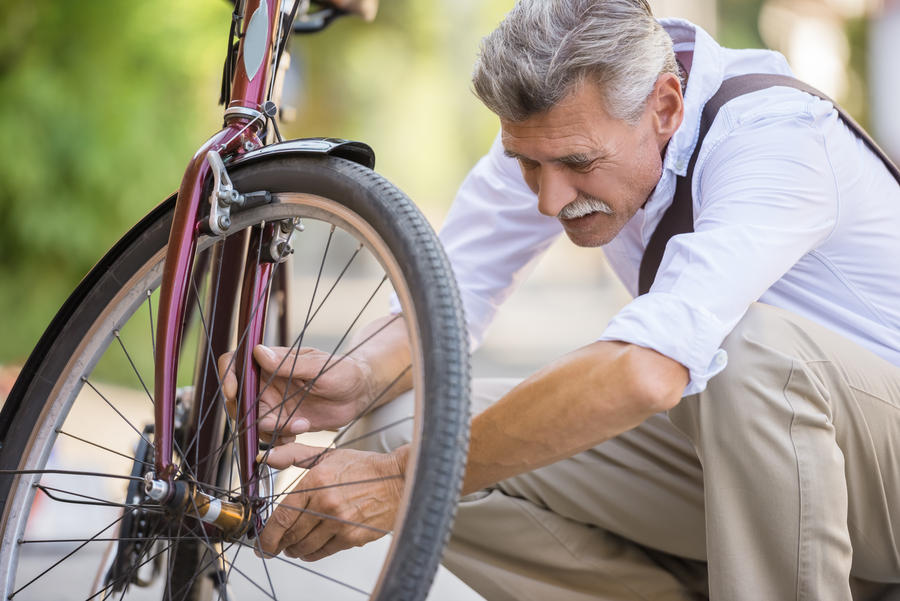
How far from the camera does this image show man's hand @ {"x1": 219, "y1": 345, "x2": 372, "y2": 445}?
134 centimetres

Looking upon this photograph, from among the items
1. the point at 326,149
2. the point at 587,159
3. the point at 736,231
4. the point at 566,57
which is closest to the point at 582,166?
the point at 587,159

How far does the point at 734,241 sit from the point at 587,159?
28 cm

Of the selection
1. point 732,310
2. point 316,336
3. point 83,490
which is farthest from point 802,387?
point 316,336

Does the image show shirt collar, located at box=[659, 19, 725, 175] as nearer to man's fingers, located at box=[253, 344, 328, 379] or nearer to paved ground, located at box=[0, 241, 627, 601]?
man's fingers, located at box=[253, 344, 328, 379]

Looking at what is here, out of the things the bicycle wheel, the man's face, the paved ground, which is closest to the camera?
the bicycle wheel

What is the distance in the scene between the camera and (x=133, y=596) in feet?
6.91

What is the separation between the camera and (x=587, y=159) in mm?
1396

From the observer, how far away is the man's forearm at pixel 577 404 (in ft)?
3.69

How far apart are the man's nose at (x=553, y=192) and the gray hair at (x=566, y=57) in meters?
0.09

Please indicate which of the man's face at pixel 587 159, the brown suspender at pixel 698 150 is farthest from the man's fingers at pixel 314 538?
the brown suspender at pixel 698 150

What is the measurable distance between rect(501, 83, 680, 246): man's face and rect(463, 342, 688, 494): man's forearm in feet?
1.07

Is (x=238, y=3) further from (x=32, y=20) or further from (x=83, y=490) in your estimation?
(x=32, y=20)

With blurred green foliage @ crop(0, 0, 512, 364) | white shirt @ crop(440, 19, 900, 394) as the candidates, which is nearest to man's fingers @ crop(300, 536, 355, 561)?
white shirt @ crop(440, 19, 900, 394)

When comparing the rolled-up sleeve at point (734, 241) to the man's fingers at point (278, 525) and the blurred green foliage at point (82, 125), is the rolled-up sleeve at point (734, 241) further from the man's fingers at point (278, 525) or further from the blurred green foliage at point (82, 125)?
the blurred green foliage at point (82, 125)
